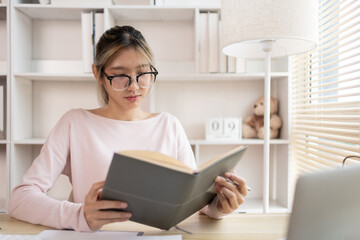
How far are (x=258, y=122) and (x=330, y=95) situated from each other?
52cm

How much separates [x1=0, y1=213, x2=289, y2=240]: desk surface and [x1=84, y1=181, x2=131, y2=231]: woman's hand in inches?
A: 3.0

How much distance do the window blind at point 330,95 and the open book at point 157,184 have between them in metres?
0.87

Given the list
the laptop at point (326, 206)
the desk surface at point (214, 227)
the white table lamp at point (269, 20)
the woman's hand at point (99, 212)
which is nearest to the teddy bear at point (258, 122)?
the white table lamp at point (269, 20)

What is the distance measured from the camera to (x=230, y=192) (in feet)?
2.73

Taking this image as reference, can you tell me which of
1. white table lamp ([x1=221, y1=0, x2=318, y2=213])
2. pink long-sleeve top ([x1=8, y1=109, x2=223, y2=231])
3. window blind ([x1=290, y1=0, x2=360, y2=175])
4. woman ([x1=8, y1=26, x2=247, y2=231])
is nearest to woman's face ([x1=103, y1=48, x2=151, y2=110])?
woman ([x1=8, y1=26, x2=247, y2=231])

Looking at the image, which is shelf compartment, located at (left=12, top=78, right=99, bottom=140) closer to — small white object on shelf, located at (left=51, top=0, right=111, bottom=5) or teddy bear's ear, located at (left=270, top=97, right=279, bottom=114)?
small white object on shelf, located at (left=51, top=0, right=111, bottom=5)

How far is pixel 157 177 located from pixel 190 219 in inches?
14.1

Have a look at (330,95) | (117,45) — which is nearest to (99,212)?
(117,45)

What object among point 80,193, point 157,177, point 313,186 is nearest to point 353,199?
point 313,186

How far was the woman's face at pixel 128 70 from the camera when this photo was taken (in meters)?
1.13

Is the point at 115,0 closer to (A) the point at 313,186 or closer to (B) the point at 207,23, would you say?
(B) the point at 207,23

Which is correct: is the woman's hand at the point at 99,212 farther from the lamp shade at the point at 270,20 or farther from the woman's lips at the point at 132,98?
the lamp shade at the point at 270,20

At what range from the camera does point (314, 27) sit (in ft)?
4.40

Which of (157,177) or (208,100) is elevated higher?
(208,100)
